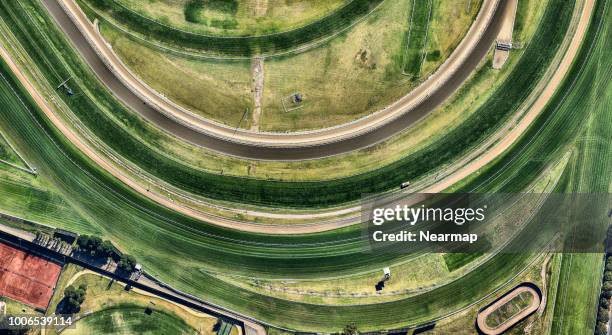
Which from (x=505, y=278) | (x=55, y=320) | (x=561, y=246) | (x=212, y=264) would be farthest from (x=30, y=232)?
(x=561, y=246)

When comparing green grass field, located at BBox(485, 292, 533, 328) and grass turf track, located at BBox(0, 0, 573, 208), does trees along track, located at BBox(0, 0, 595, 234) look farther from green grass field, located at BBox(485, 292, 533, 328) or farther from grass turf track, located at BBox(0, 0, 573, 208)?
green grass field, located at BBox(485, 292, 533, 328)

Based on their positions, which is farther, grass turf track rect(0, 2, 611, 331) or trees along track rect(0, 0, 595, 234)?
trees along track rect(0, 0, 595, 234)

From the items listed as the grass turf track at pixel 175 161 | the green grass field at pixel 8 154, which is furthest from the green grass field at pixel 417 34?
the green grass field at pixel 8 154

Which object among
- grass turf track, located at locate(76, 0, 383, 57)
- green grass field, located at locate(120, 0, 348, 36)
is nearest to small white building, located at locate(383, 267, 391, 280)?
grass turf track, located at locate(76, 0, 383, 57)

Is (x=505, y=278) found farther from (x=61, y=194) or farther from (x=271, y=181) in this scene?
(x=61, y=194)

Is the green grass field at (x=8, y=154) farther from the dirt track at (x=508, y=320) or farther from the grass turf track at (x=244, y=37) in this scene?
the dirt track at (x=508, y=320)

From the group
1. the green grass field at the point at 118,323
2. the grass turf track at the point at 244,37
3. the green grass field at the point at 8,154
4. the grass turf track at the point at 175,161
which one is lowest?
the green grass field at the point at 118,323

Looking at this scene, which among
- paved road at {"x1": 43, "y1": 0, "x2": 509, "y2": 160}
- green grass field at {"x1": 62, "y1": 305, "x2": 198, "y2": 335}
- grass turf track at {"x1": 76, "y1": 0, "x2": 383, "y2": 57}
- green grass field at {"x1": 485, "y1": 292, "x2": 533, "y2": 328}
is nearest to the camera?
green grass field at {"x1": 62, "y1": 305, "x2": 198, "y2": 335}
